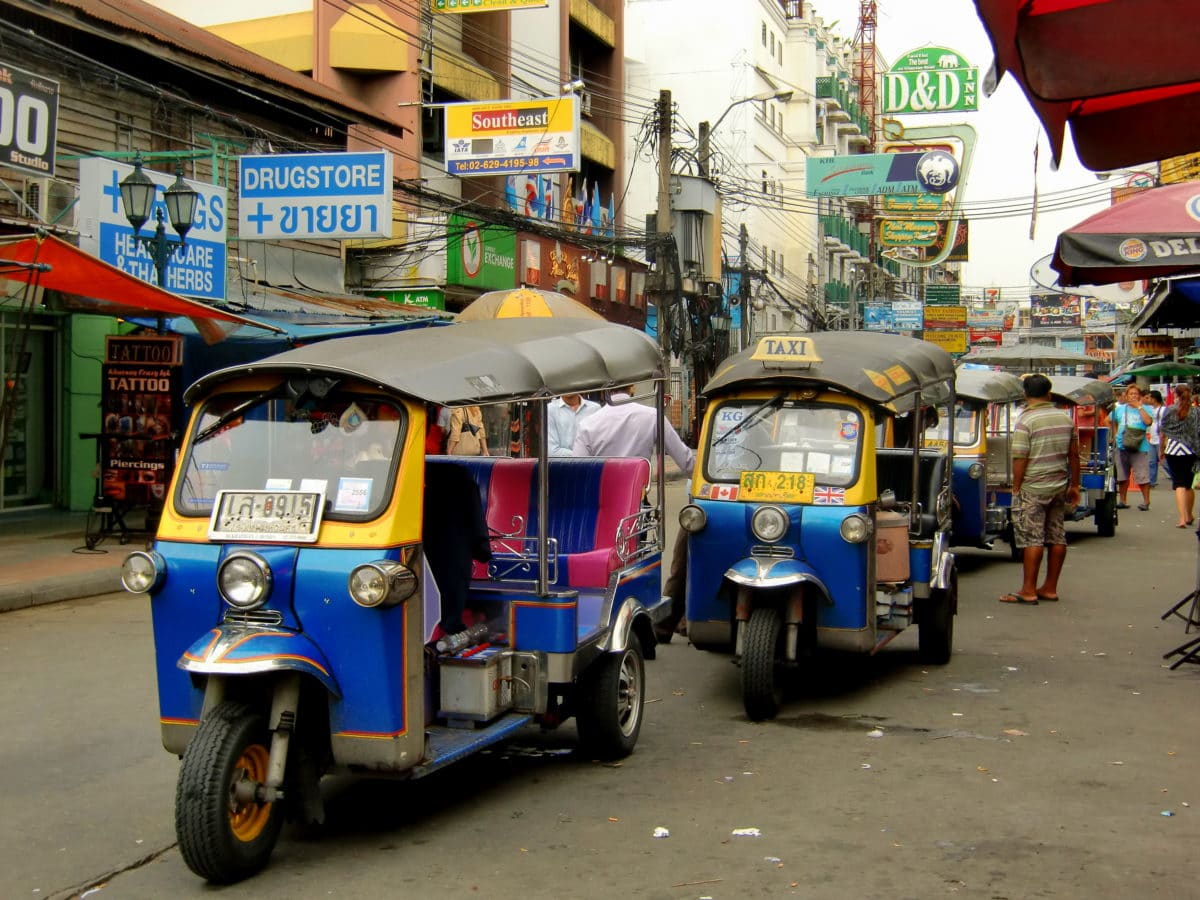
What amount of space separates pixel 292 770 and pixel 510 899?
0.99 meters

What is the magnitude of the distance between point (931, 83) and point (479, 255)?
2109 centimetres

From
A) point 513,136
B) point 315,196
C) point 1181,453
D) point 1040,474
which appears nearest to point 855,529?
point 1040,474

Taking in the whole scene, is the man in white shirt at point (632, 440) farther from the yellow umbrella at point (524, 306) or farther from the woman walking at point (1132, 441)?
the woman walking at point (1132, 441)

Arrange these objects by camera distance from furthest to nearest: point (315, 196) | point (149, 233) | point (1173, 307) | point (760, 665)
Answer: point (315, 196), point (149, 233), point (1173, 307), point (760, 665)

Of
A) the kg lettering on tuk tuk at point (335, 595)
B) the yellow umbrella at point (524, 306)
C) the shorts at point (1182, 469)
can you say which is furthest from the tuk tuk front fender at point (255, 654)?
the shorts at point (1182, 469)

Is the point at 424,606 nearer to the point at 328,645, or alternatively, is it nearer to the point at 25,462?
the point at 328,645

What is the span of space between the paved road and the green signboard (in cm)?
1507

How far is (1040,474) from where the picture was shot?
11.6 meters

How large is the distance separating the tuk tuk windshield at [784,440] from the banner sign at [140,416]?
810cm

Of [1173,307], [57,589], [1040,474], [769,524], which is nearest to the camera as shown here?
[769,524]

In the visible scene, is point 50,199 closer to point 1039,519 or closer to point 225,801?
point 1039,519

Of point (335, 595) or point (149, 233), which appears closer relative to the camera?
point (335, 595)

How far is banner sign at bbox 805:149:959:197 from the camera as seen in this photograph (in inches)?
1221

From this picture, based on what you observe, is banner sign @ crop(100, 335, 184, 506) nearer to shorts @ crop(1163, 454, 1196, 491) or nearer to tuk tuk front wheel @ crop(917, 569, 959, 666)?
tuk tuk front wheel @ crop(917, 569, 959, 666)
